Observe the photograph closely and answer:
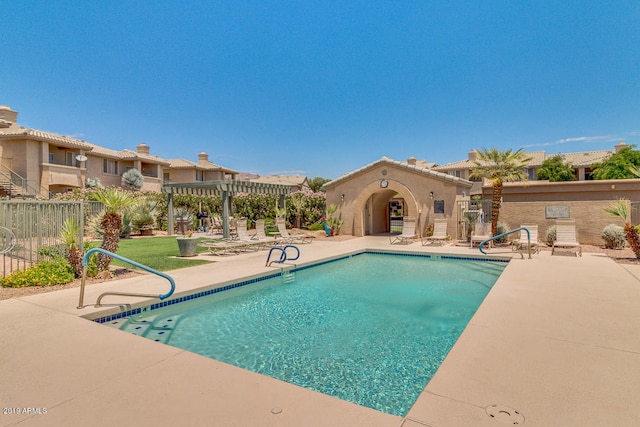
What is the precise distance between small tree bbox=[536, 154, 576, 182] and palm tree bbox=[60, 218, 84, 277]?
162 feet

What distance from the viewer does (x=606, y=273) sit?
8875 mm

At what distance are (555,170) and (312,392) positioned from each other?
51.3 meters

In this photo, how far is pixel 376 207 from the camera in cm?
2339

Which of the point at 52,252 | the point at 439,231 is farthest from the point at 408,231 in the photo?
the point at 52,252

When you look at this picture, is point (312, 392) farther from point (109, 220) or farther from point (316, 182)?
point (316, 182)

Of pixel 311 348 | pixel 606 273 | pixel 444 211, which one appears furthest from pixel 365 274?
pixel 444 211

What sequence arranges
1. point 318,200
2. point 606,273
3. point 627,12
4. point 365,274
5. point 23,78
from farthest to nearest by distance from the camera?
point 318,200 < point 23,78 < point 627,12 < point 365,274 < point 606,273

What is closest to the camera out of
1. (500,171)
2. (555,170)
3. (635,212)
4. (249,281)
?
(249,281)

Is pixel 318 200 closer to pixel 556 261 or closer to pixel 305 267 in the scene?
pixel 305 267

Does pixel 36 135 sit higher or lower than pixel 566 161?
lower

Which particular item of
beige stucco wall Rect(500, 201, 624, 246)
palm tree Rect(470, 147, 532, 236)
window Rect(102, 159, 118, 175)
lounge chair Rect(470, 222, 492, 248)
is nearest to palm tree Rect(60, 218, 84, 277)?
lounge chair Rect(470, 222, 492, 248)

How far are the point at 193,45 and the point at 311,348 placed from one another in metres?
21.7

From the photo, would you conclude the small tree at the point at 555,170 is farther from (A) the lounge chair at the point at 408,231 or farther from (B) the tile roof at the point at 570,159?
(A) the lounge chair at the point at 408,231

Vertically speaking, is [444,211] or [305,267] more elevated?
[444,211]
